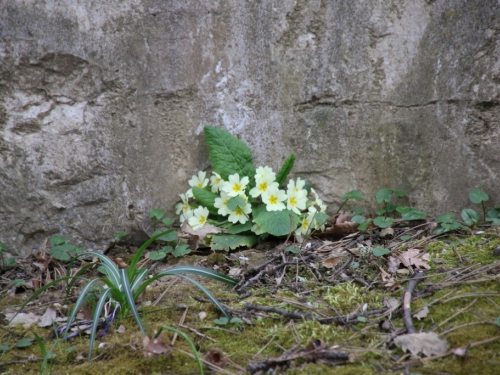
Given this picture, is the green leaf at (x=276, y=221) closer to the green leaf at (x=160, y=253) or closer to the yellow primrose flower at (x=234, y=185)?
the yellow primrose flower at (x=234, y=185)

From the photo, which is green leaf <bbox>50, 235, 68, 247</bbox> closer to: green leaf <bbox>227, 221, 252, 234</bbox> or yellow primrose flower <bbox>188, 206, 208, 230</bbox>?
yellow primrose flower <bbox>188, 206, 208, 230</bbox>

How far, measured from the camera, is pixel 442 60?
9.29ft

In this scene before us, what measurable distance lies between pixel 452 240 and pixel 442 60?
1.03m

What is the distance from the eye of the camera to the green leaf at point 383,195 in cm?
290

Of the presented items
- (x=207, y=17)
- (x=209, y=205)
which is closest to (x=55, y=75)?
(x=207, y=17)

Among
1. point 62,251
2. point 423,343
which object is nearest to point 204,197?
point 62,251

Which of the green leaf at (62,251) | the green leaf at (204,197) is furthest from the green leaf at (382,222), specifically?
the green leaf at (62,251)

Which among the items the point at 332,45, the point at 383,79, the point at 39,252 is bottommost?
the point at 39,252

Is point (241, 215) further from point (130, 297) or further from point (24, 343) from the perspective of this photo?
point (24, 343)

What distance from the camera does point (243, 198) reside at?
2922 millimetres

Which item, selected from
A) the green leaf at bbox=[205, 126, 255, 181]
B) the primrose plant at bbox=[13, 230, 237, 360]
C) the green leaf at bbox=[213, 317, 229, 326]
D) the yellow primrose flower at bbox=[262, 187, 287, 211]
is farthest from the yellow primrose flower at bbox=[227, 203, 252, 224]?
the green leaf at bbox=[213, 317, 229, 326]

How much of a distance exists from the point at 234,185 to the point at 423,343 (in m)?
1.51

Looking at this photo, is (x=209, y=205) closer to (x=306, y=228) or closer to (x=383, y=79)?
(x=306, y=228)

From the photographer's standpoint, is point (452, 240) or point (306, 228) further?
point (306, 228)
